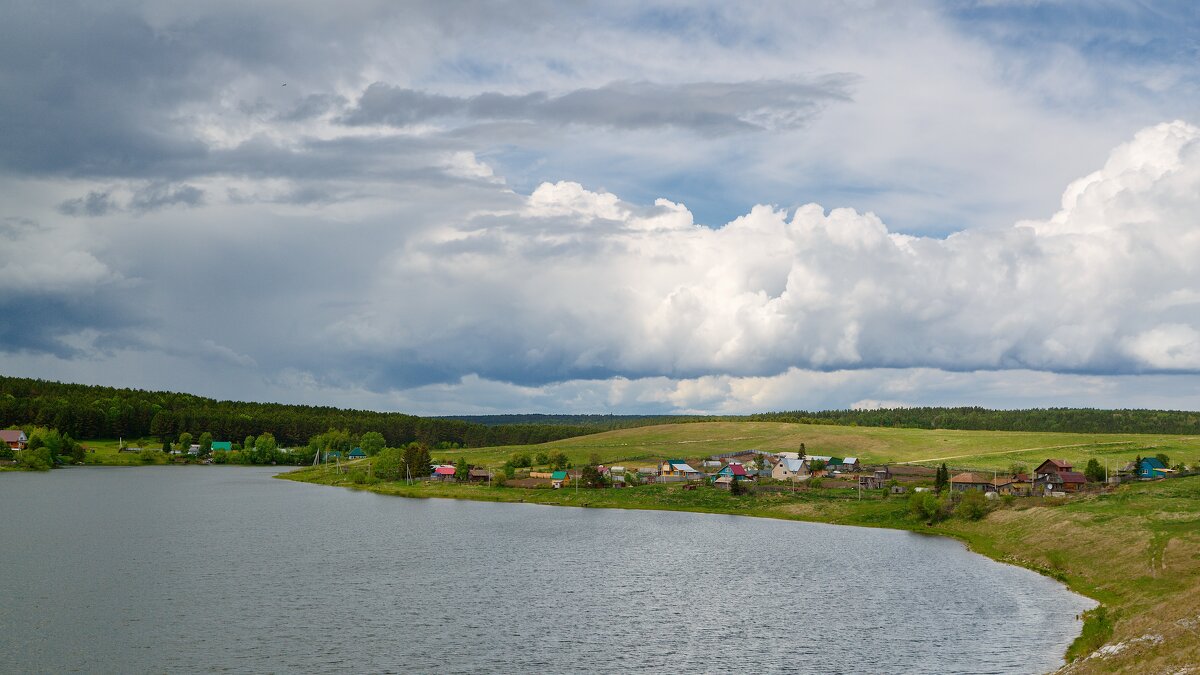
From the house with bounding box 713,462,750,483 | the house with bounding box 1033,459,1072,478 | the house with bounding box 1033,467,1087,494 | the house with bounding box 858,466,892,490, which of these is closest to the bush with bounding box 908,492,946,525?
the house with bounding box 1033,467,1087,494

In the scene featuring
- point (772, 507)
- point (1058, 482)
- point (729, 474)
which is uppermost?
point (1058, 482)

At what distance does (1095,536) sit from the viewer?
98750 mm

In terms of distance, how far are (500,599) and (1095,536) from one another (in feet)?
208

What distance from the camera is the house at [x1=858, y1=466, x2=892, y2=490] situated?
580 feet

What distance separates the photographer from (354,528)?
416ft

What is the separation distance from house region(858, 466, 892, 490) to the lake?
4602 cm

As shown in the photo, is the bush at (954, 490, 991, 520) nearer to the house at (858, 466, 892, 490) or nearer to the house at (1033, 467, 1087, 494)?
the house at (1033, 467, 1087, 494)

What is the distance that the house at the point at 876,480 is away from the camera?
177 metres

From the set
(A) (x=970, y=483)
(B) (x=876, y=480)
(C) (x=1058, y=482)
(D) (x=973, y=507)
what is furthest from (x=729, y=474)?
(D) (x=973, y=507)

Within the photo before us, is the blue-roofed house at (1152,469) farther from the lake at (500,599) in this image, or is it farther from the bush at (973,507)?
the lake at (500,599)

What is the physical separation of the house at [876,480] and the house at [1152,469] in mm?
42890

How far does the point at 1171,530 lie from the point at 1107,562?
8.79 metres

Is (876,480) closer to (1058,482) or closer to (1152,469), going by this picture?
(1058,482)

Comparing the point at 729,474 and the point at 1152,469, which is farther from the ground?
the point at 1152,469
